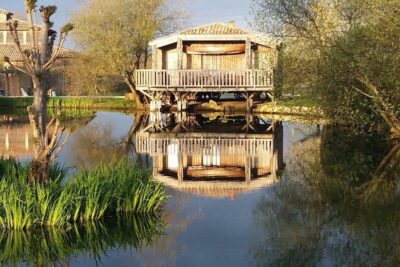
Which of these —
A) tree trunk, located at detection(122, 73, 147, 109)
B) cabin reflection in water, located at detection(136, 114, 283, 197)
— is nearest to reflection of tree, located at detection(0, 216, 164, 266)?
cabin reflection in water, located at detection(136, 114, 283, 197)

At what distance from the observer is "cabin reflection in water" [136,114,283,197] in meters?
15.0

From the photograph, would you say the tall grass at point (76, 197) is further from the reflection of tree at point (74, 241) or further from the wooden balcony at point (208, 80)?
the wooden balcony at point (208, 80)

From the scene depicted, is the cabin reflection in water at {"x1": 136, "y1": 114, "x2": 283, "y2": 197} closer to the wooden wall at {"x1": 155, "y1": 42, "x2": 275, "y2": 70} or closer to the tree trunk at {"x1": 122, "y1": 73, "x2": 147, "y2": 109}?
the wooden wall at {"x1": 155, "y1": 42, "x2": 275, "y2": 70}

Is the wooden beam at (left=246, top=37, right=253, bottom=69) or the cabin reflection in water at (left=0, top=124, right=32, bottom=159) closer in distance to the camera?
the cabin reflection in water at (left=0, top=124, right=32, bottom=159)

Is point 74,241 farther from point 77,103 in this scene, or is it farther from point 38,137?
point 77,103

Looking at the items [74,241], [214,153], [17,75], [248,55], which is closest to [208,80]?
[248,55]

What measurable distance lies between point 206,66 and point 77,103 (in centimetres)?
1185

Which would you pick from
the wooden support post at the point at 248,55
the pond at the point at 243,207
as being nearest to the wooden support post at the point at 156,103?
the wooden support post at the point at 248,55

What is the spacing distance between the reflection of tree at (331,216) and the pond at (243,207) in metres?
0.02

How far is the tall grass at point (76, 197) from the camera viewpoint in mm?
9508

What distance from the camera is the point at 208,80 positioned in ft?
114

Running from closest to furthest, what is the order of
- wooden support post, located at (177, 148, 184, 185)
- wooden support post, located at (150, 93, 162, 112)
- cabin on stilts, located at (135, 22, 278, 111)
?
wooden support post, located at (177, 148, 184, 185) < cabin on stilts, located at (135, 22, 278, 111) < wooden support post, located at (150, 93, 162, 112)

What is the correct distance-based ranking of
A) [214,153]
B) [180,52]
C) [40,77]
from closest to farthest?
[40,77] → [214,153] → [180,52]

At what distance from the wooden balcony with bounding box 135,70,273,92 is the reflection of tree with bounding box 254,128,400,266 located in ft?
53.5
